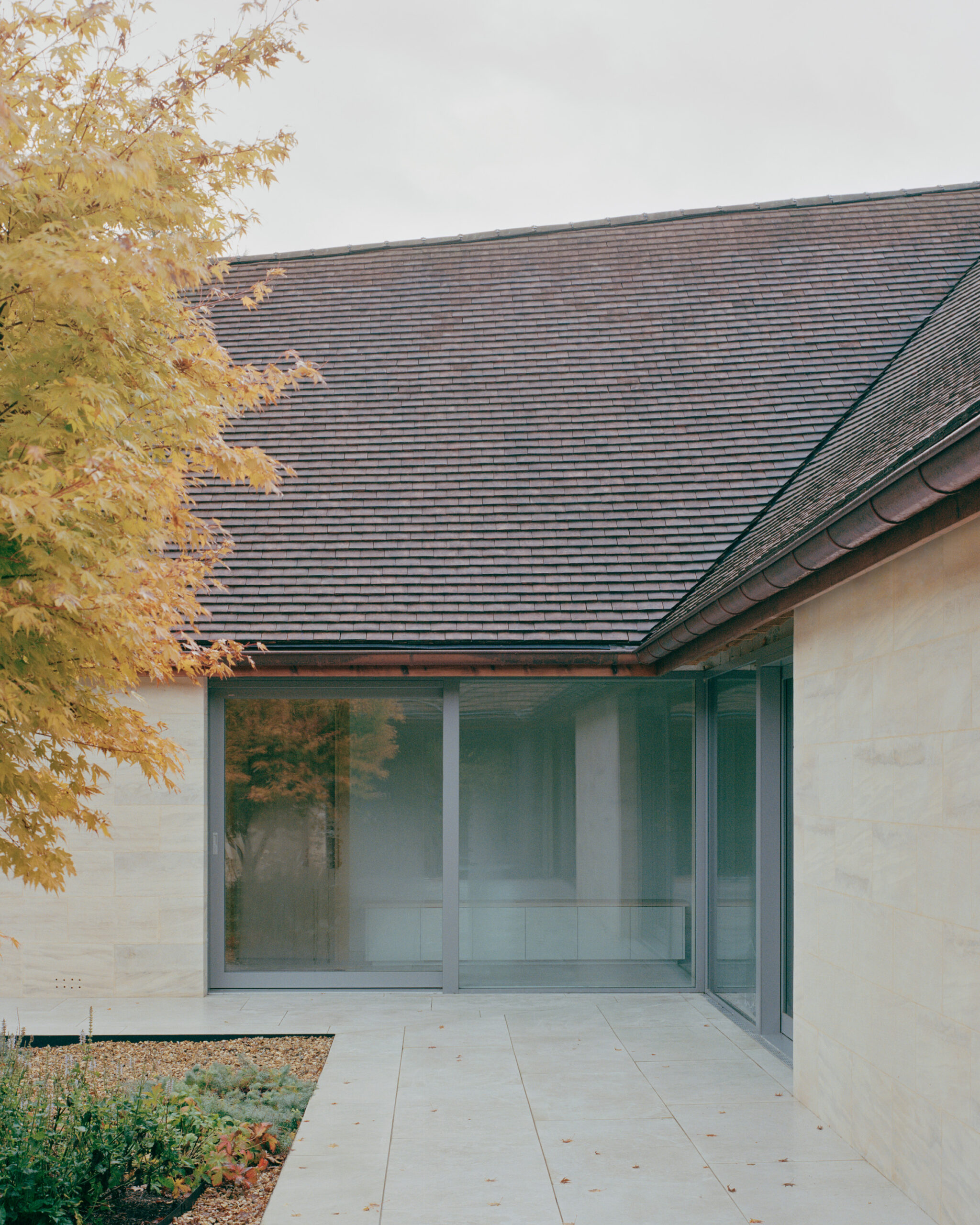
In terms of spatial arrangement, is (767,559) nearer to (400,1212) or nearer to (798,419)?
(400,1212)

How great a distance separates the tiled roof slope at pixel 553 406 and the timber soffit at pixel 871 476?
2.17ft

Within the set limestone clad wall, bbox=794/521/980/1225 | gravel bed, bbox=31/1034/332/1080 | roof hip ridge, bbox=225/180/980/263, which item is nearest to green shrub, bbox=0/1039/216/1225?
gravel bed, bbox=31/1034/332/1080

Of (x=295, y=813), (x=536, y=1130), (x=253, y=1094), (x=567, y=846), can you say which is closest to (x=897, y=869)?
(x=536, y=1130)

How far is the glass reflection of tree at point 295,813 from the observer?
9.82 meters

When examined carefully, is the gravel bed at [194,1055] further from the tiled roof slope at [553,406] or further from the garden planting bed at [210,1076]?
the tiled roof slope at [553,406]

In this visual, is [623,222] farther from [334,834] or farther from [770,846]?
[770,846]

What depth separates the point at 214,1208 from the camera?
5.04 meters

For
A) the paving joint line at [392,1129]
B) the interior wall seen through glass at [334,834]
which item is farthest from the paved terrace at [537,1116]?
the interior wall seen through glass at [334,834]

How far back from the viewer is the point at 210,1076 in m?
6.85

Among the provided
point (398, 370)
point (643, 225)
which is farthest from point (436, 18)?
point (398, 370)

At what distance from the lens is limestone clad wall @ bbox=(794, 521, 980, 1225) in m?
4.55

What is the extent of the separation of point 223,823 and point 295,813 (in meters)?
0.68

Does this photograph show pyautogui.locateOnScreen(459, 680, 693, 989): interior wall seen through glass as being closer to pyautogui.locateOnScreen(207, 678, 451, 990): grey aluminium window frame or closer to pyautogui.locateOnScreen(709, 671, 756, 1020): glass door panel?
pyautogui.locateOnScreen(207, 678, 451, 990): grey aluminium window frame

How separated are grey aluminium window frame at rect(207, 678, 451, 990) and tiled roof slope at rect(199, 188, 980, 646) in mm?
590
